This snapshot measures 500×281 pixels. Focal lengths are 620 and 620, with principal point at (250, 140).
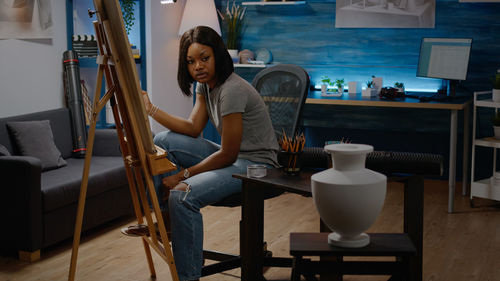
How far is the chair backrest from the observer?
3.15 meters

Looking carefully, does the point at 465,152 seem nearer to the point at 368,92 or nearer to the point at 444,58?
the point at 444,58

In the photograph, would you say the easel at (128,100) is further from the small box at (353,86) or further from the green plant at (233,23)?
the green plant at (233,23)

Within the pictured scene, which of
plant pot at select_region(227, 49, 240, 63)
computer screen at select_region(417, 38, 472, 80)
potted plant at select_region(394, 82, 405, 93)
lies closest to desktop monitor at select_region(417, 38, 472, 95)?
computer screen at select_region(417, 38, 472, 80)

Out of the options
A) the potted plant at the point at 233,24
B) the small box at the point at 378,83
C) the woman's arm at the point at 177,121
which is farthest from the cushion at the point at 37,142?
the small box at the point at 378,83

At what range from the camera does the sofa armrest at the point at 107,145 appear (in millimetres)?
4250

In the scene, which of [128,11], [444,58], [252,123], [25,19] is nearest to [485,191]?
[444,58]

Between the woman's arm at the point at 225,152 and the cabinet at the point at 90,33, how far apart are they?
7.74 feet

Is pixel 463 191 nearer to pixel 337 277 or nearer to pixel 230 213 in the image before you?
pixel 230 213

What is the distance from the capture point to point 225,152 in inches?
106

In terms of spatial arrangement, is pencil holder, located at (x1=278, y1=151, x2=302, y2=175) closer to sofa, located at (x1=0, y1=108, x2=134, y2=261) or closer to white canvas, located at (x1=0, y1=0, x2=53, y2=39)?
sofa, located at (x1=0, y1=108, x2=134, y2=261)

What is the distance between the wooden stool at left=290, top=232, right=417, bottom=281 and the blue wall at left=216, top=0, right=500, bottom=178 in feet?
10.6

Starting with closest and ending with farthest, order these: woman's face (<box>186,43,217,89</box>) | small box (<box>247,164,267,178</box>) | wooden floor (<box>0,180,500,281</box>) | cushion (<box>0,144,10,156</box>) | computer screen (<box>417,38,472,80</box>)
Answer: small box (<box>247,164,267,178</box>) < woman's face (<box>186,43,217,89</box>) < wooden floor (<box>0,180,500,281</box>) < cushion (<box>0,144,10,156</box>) < computer screen (<box>417,38,472,80</box>)

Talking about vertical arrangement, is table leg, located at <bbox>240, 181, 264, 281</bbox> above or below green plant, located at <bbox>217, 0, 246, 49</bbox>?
below

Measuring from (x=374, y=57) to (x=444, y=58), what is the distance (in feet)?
2.43
